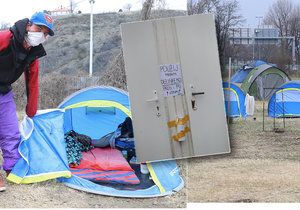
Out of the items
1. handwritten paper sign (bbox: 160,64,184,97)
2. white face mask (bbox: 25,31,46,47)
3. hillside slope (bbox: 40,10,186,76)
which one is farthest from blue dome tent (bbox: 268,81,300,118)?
handwritten paper sign (bbox: 160,64,184,97)

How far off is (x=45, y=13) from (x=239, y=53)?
100cm

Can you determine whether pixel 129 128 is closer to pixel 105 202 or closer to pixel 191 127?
pixel 105 202


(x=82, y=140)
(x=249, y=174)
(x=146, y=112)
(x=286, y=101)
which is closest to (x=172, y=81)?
(x=146, y=112)

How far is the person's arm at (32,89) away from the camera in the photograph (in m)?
2.35

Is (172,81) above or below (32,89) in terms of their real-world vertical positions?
above

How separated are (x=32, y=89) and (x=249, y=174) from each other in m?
1.96

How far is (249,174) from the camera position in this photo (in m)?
3.70

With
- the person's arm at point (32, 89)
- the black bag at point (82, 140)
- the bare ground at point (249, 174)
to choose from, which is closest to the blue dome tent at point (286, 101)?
the bare ground at point (249, 174)

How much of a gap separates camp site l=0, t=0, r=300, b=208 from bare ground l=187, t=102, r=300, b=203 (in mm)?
15

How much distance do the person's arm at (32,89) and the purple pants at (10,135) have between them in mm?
75

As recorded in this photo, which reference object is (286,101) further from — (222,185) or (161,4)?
(161,4)

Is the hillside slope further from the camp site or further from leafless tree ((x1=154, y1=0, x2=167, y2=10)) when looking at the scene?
leafless tree ((x1=154, y1=0, x2=167, y2=10))

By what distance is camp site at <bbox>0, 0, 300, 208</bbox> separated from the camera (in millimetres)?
1611

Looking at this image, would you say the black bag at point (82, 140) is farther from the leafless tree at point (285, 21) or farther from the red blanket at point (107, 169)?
the leafless tree at point (285, 21)
